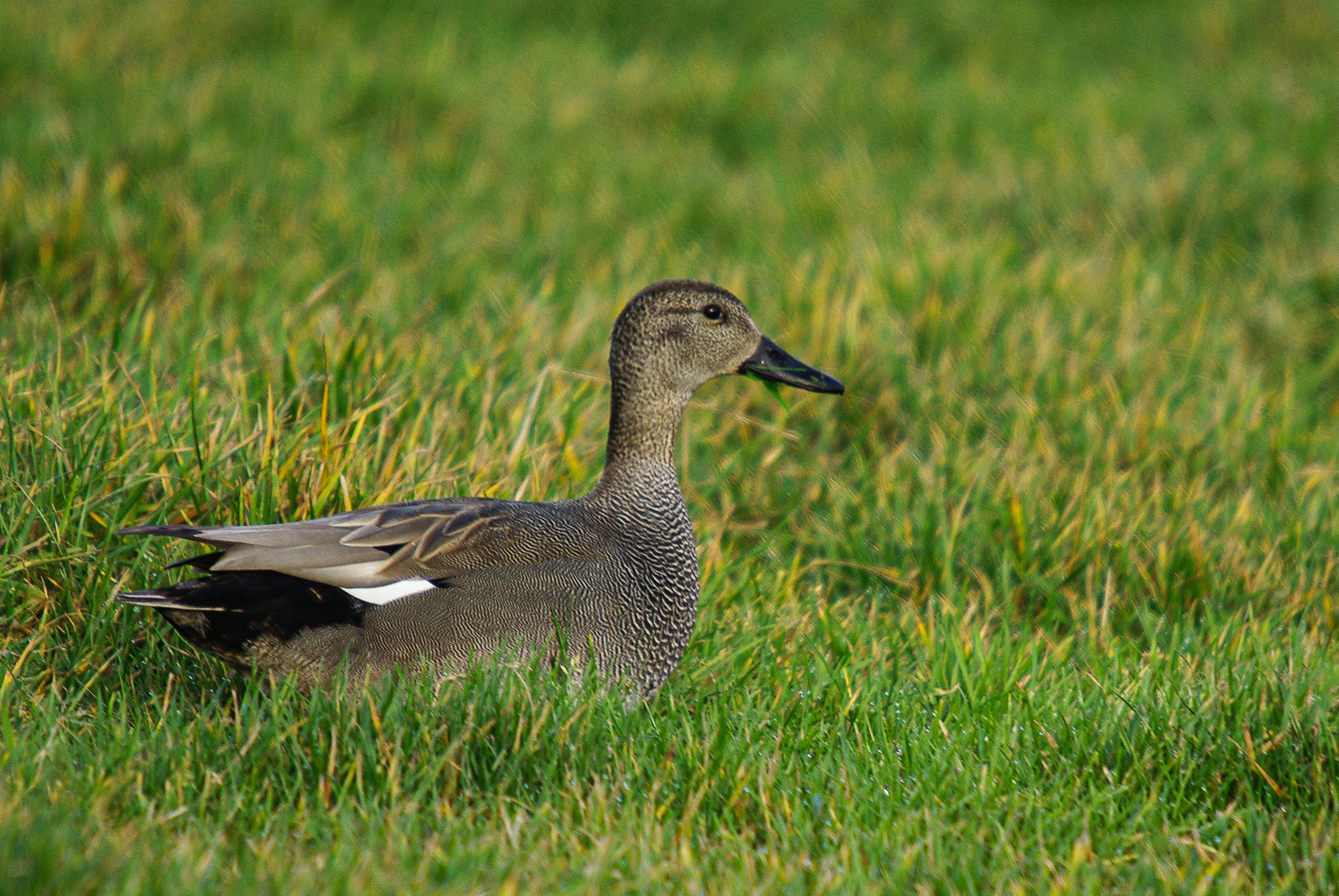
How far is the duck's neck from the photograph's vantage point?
10.8 ft

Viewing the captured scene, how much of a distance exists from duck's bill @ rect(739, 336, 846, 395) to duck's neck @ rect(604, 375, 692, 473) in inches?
10.2

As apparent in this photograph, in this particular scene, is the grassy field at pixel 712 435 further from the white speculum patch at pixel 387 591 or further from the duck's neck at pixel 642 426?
the duck's neck at pixel 642 426

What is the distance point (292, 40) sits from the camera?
799 centimetres

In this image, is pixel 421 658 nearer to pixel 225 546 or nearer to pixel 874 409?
pixel 225 546

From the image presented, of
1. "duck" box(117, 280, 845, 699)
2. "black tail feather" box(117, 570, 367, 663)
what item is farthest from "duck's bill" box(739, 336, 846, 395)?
"black tail feather" box(117, 570, 367, 663)

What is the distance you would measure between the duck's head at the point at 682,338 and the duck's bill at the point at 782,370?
0.01 meters

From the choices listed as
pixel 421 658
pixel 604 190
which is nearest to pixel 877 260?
pixel 604 190

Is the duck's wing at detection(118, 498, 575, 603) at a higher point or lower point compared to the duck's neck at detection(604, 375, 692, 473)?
lower

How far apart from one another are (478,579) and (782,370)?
1049 millimetres

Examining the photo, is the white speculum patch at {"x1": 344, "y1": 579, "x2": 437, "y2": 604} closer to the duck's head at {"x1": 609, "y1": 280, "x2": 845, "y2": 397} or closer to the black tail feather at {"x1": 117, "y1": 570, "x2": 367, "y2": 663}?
the black tail feather at {"x1": 117, "y1": 570, "x2": 367, "y2": 663}

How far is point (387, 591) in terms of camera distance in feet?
9.20

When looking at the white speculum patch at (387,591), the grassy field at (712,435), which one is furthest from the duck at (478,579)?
the grassy field at (712,435)

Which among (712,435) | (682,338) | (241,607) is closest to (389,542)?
(241,607)

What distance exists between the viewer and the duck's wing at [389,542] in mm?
2699
